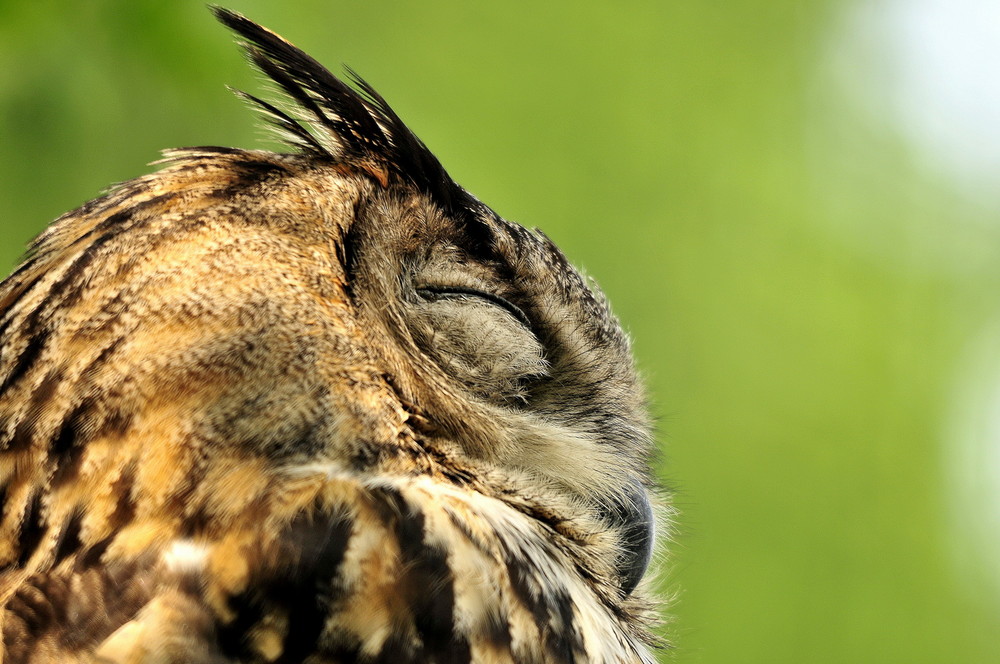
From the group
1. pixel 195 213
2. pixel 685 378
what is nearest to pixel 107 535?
pixel 195 213

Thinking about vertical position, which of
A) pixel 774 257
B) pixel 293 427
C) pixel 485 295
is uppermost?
pixel 774 257

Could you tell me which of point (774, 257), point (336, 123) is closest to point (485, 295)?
point (336, 123)

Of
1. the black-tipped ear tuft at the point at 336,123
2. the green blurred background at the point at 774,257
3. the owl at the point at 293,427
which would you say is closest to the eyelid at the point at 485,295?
the owl at the point at 293,427

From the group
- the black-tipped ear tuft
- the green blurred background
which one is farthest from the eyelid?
the green blurred background

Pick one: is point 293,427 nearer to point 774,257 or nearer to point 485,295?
point 485,295

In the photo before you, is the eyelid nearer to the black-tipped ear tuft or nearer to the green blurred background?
the black-tipped ear tuft

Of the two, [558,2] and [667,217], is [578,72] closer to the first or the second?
[558,2]
